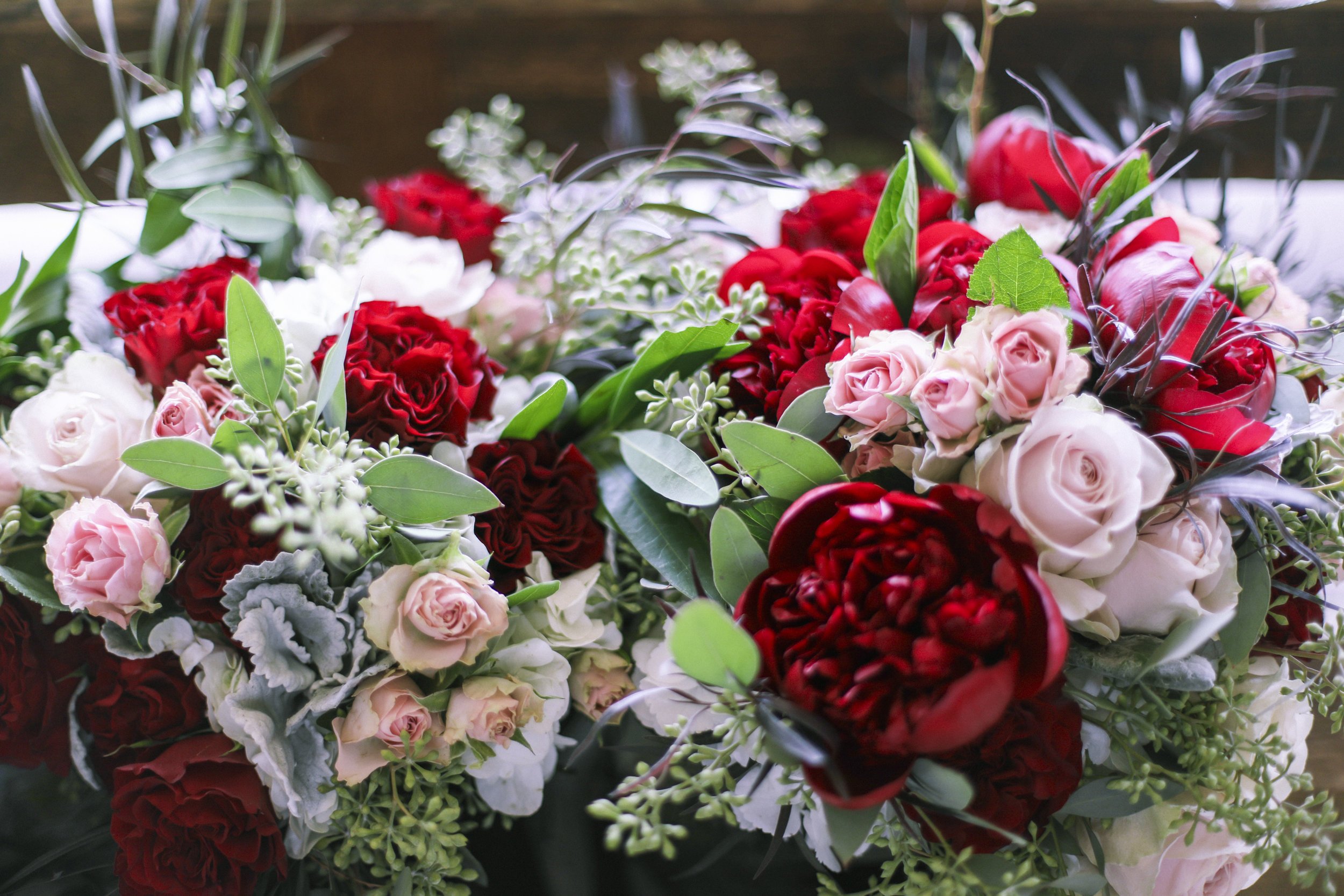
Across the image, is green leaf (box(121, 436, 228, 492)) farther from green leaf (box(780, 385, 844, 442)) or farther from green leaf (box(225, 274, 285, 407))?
green leaf (box(780, 385, 844, 442))

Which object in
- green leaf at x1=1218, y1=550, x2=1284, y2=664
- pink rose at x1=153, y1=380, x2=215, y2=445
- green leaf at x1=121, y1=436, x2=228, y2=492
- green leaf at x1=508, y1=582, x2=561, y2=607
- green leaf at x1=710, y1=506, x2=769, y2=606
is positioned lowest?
green leaf at x1=1218, y1=550, x2=1284, y2=664

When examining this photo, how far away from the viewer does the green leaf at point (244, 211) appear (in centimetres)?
66

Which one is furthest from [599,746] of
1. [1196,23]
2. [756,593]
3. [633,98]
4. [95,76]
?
[1196,23]

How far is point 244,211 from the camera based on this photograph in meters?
0.69

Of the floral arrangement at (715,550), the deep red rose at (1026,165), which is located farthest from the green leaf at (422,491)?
the deep red rose at (1026,165)

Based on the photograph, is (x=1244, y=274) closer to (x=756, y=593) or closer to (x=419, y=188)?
(x=756, y=593)

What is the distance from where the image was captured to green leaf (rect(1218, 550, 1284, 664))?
0.49m

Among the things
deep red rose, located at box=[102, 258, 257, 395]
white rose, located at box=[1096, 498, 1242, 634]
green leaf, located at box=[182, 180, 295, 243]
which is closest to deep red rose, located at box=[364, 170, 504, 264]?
green leaf, located at box=[182, 180, 295, 243]

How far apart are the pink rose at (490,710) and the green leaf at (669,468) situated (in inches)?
5.6

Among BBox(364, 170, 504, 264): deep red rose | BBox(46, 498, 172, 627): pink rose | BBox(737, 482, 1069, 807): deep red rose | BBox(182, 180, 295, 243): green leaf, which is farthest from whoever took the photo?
BBox(364, 170, 504, 264): deep red rose

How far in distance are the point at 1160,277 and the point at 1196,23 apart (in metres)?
0.86

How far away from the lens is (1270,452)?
0.46 meters

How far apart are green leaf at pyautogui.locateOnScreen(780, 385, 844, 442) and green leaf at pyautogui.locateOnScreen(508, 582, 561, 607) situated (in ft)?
0.54

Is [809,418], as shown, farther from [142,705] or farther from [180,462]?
[142,705]
